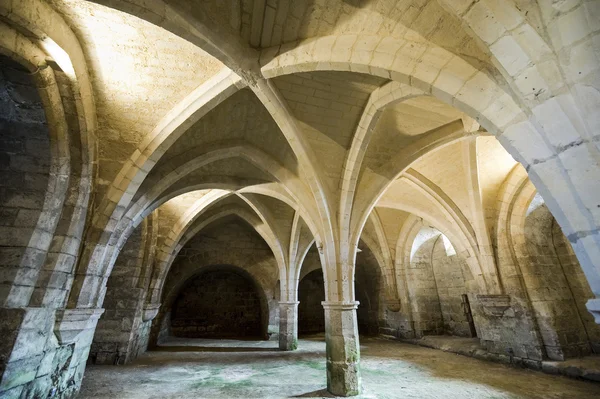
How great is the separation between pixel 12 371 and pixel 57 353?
77 cm

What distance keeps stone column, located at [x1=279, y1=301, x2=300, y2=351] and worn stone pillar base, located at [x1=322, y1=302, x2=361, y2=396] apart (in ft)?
13.5

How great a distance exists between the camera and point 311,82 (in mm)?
3689

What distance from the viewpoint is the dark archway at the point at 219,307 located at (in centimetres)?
1095

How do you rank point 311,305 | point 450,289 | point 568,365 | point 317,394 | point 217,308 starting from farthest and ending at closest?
point 311,305 < point 217,308 < point 450,289 < point 568,365 < point 317,394

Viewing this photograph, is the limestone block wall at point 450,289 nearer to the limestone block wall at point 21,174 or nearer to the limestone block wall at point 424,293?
the limestone block wall at point 424,293

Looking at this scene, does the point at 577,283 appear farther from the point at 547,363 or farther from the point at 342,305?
the point at 342,305

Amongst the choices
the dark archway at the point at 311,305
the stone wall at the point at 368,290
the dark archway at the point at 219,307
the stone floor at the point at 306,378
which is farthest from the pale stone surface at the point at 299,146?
the dark archway at the point at 311,305

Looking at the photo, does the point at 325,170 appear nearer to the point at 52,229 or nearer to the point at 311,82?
the point at 311,82

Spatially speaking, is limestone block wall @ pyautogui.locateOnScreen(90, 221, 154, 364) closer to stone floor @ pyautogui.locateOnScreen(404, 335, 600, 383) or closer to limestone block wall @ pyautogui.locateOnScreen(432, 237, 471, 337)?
stone floor @ pyautogui.locateOnScreen(404, 335, 600, 383)

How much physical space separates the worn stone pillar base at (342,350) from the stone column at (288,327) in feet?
13.5

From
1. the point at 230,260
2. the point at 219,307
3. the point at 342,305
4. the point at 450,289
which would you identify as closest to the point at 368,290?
the point at 450,289

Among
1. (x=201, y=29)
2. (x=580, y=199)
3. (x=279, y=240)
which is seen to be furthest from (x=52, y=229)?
(x=279, y=240)

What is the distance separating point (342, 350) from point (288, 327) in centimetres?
442

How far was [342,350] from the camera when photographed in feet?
13.0
